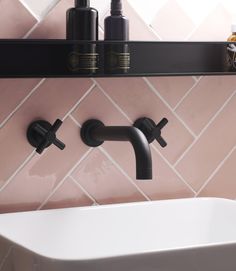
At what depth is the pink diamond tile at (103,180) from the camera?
5.08 ft

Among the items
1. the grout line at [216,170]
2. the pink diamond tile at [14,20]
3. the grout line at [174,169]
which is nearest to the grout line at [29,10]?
the pink diamond tile at [14,20]

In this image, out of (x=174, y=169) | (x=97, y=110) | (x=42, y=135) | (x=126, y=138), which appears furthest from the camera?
(x=174, y=169)

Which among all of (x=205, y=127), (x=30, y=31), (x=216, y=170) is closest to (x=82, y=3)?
(x=30, y=31)

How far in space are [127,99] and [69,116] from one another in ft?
0.51

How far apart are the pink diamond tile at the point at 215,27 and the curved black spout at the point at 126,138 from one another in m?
0.37

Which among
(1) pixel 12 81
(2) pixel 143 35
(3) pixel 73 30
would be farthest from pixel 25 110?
(2) pixel 143 35

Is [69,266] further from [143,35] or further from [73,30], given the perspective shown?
[143,35]

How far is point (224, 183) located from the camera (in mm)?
1722

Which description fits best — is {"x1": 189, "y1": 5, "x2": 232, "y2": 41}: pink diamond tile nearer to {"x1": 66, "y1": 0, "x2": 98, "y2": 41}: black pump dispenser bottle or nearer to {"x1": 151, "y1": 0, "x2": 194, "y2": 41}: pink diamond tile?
{"x1": 151, "y1": 0, "x2": 194, "y2": 41}: pink diamond tile

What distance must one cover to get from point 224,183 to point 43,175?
1.66 feet

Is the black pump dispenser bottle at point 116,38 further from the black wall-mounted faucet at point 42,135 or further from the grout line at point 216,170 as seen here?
the grout line at point 216,170

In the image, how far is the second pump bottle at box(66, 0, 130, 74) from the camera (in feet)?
4.63

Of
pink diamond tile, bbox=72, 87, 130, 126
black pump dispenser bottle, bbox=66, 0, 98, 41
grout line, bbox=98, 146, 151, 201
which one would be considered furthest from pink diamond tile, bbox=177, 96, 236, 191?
black pump dispenser bottle, bbox=66, 0, 98, 41

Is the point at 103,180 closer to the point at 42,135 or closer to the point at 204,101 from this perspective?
the point at 42,135
